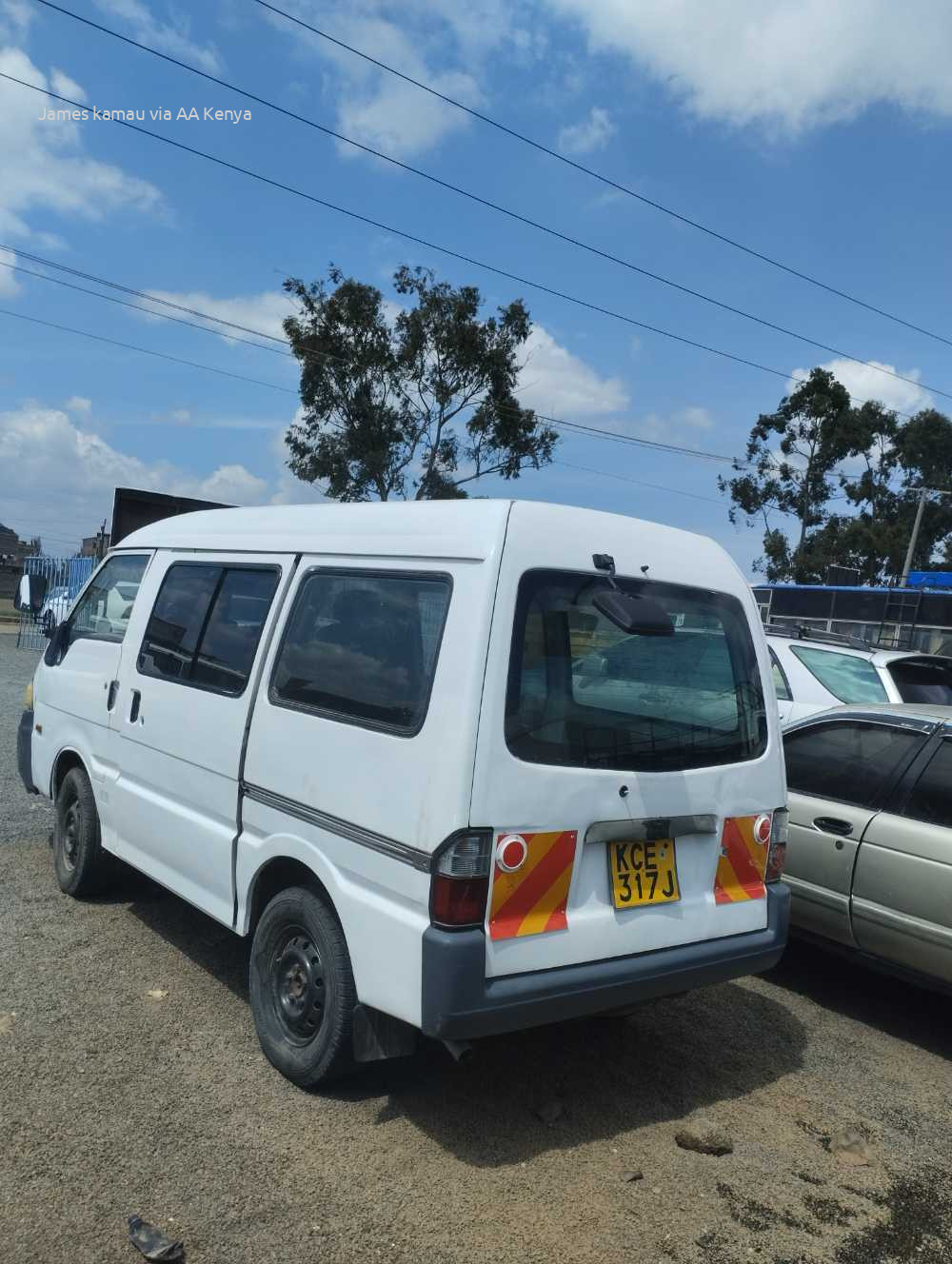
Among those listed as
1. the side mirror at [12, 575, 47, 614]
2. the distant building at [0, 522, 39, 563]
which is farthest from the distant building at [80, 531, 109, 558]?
the distant building at [0, 522, 39, 563]

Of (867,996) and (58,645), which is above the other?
(58,645)

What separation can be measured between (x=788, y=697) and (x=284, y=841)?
496 cm

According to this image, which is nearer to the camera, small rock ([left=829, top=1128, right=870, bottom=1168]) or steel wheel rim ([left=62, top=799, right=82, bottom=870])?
small rock ([left=829, top=1128, right=870, bottom=1168])

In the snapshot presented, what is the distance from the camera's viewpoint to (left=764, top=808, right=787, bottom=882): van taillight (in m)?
3.95

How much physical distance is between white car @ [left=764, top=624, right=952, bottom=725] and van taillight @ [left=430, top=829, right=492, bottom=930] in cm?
465

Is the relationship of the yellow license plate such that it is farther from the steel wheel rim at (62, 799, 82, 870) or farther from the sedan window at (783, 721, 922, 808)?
the steel wheel rim at (62, 799, 82, 870)

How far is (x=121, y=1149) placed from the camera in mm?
3223

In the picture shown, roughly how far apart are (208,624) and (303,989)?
1.66 metres

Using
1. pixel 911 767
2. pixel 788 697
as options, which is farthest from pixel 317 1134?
pixel 788 697

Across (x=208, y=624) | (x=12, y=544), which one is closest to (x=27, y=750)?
(x=208, y=624)

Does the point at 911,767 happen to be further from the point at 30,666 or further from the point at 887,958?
the point at 30,666

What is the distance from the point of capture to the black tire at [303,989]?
342 cm

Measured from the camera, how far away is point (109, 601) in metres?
5.52

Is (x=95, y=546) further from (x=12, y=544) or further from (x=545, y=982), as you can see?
(x=12, y=544)
